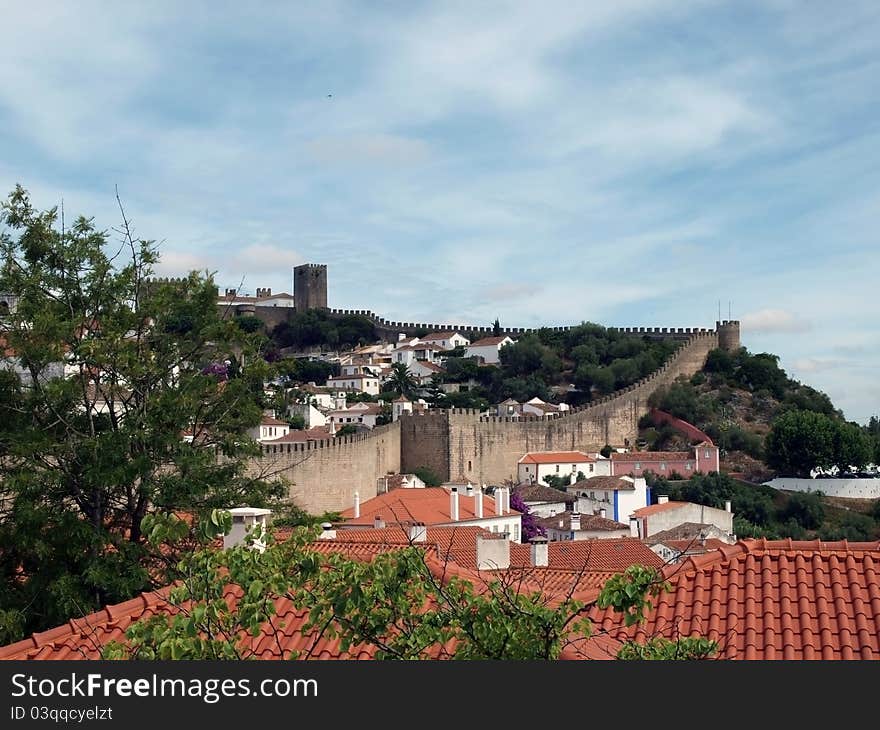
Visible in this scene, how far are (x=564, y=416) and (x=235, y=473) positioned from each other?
147ft

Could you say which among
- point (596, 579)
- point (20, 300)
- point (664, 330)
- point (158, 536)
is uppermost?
point (664, 330)

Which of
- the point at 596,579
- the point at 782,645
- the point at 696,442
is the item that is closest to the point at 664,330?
the point at 696,442

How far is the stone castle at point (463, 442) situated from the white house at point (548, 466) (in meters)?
0.42

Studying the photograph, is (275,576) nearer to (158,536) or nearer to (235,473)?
(158,536)

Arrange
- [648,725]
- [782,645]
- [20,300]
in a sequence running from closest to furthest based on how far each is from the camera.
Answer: [648,725], [782,645], [20,300]

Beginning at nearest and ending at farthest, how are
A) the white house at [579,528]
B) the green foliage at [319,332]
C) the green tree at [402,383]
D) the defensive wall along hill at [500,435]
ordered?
the white house at [579,528], the defensive wall along hill at [500,435], the green tree at [402,383], the green foliage at [319,332]

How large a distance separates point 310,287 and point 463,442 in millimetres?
42008

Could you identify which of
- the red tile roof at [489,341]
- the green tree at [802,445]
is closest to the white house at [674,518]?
the green tree at [802,445]

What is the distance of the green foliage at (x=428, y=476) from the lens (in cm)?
4797

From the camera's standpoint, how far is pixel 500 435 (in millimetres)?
52125

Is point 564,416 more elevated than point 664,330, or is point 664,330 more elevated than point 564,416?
point 664,330

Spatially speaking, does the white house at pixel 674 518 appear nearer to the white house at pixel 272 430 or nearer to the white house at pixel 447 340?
the white house at pixel 272 430

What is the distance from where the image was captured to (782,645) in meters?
5.93

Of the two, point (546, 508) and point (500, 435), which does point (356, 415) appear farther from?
point (546, 508)
